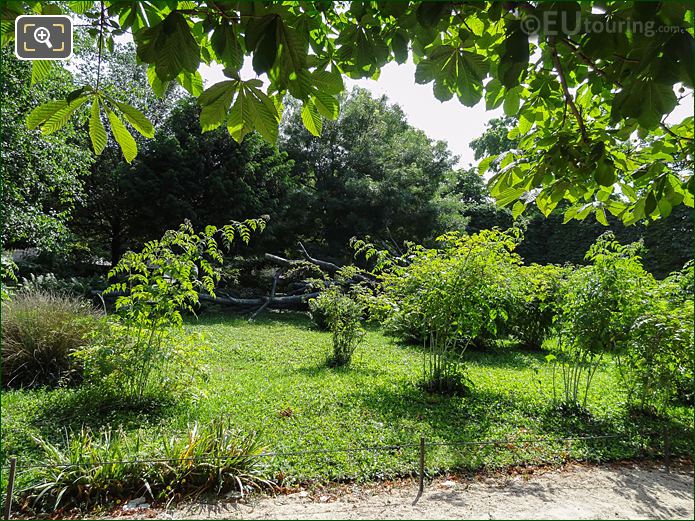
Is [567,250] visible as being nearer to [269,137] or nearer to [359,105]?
[359,105]

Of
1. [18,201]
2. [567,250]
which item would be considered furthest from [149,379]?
[567,250]

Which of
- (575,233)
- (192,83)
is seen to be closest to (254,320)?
(192,83)

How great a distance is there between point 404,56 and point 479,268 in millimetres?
3532

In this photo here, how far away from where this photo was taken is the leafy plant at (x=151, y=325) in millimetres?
3912

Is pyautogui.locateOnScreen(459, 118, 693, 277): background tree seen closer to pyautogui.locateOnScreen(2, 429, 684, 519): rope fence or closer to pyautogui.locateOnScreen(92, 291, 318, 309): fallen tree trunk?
pyautogui.locateOnScreen(92, 291, 318, 309): fallen tree trunk

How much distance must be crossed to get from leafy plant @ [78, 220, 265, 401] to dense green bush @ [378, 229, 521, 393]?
2.12 m

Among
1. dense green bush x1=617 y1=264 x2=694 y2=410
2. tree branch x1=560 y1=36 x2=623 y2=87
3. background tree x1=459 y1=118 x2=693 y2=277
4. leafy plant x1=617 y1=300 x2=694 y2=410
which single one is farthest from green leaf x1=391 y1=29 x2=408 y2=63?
background tree x1=459 y1=118 x2=693 y2=277

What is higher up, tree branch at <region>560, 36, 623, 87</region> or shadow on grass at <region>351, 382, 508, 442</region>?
tree branch at <region>560, 36, 623, 87</region>

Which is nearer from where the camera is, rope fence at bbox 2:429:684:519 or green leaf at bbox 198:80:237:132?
green leaf at bbox 198:80:237:132

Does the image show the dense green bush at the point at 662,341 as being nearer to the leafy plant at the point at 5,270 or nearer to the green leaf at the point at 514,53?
the green leaf at the point at 514,53

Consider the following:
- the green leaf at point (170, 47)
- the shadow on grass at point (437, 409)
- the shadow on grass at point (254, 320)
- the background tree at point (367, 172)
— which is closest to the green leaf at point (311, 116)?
the green leaf at point (170, 47)

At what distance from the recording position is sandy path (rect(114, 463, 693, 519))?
92.5 inches

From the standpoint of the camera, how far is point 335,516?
7.58 ft

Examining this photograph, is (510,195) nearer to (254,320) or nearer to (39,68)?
(39,68)
